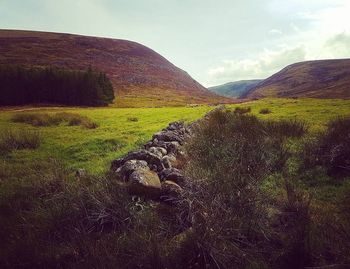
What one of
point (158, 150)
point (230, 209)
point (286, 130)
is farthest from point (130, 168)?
point (286, 130)

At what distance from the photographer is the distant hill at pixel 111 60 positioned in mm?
83375

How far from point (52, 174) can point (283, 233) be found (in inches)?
226

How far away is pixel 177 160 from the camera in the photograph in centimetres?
998

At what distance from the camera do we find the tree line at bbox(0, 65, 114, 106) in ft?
171

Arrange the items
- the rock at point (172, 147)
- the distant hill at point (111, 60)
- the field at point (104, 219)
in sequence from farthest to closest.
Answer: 1. the distant hill at point (111, 60)
2. the rock at point (172, 147)
3. the field at point (104, 219)

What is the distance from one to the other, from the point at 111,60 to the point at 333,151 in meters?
96.8

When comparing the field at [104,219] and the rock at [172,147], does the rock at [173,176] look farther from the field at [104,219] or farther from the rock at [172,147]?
the rock at [172,147]

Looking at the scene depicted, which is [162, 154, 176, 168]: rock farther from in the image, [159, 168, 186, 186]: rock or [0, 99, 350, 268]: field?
[0, 99, 350, 268]: field

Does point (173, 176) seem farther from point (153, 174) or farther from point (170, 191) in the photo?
point (170, 191)

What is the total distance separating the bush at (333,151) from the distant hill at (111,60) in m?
65.1

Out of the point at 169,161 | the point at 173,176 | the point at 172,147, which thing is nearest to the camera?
the point at 173,176

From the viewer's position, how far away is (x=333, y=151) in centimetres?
953

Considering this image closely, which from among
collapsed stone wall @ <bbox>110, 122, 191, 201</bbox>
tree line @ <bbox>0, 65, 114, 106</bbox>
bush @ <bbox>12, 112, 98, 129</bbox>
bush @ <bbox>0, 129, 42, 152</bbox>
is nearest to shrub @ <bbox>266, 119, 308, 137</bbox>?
collapsed stone wall @ <bbox>110, 122, 191, 201</bbox>

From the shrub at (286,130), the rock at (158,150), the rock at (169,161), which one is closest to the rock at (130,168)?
the rock at (169,161)
